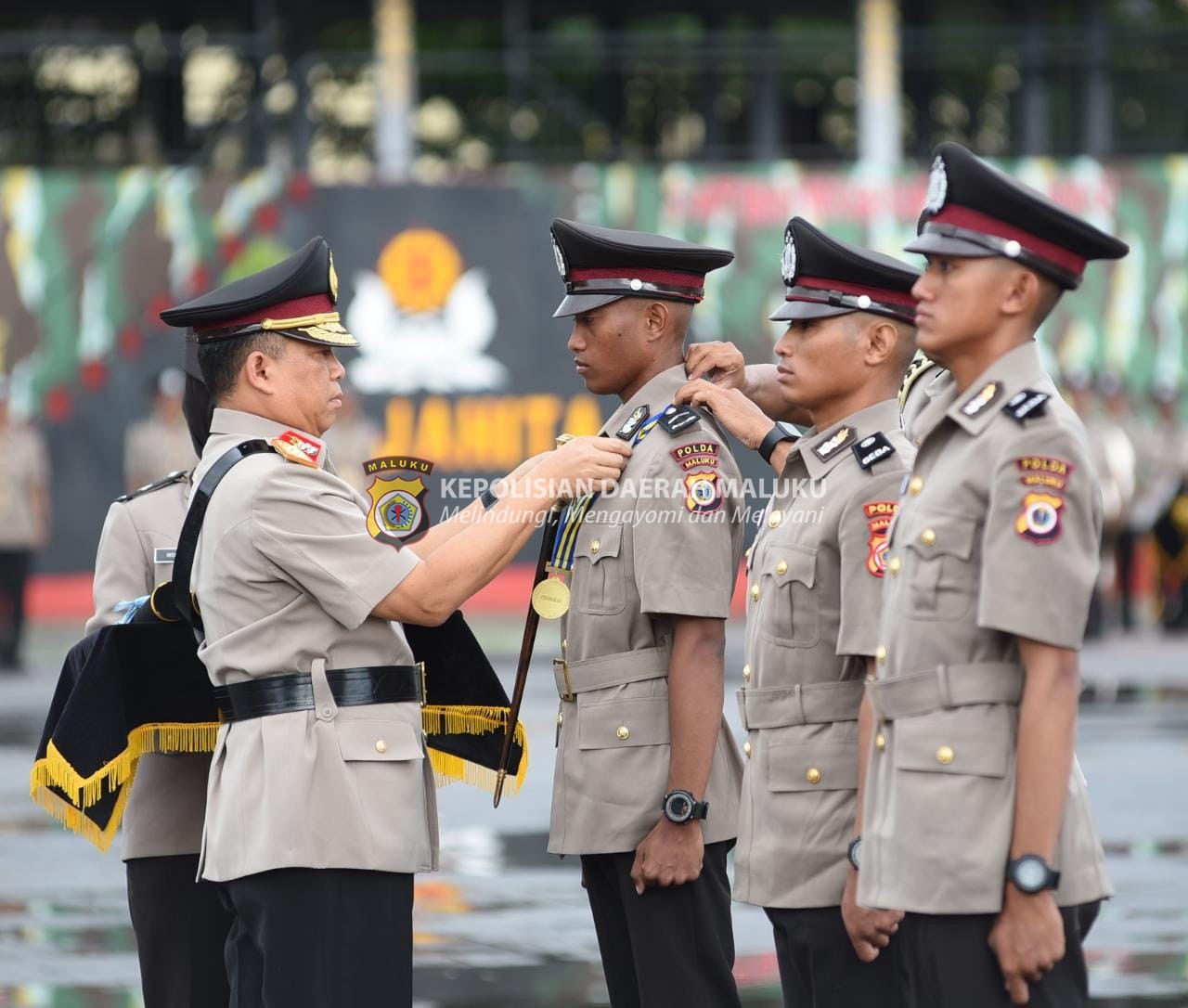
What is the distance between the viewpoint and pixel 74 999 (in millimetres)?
6066

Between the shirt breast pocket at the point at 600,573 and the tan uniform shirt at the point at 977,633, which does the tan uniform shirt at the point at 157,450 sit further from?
the tan uniform shirt at the point at 977,633

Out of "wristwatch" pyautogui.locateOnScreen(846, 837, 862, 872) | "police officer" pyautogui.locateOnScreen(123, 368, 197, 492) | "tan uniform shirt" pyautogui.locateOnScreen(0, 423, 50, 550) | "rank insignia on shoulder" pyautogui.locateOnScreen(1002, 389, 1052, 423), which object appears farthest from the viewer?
"police officer" pyautogui.locateOnScreen(123, 368, 197, 492)

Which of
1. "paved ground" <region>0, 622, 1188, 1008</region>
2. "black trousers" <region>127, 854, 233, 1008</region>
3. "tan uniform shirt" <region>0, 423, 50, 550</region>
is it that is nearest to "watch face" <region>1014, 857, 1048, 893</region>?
"black trousers" <region>127, 854, 233, 1008</region>

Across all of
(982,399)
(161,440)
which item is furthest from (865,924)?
(161,440)

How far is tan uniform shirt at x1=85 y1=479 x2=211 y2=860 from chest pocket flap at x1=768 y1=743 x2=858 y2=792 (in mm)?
1471

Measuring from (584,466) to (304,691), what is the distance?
817 millimetres

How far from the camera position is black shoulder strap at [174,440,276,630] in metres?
4.20

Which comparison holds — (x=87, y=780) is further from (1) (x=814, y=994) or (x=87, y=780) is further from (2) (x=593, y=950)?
(2) (x=593, y=950)

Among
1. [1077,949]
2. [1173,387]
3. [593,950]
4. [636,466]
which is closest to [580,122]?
[1173,387]

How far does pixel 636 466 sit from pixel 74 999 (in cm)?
283

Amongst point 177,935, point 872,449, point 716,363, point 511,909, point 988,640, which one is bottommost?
point 511,909

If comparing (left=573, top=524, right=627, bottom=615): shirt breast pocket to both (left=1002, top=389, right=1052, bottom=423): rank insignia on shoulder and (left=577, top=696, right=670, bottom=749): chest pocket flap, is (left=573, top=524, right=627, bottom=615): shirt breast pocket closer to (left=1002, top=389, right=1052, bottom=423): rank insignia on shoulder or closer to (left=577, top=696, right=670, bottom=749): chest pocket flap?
(left=577, top=696, right=670, bottom=749): chest pocket flap

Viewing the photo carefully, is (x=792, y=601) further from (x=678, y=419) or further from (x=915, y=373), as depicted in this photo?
(x=915, y=373)

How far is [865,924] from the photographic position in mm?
3967
